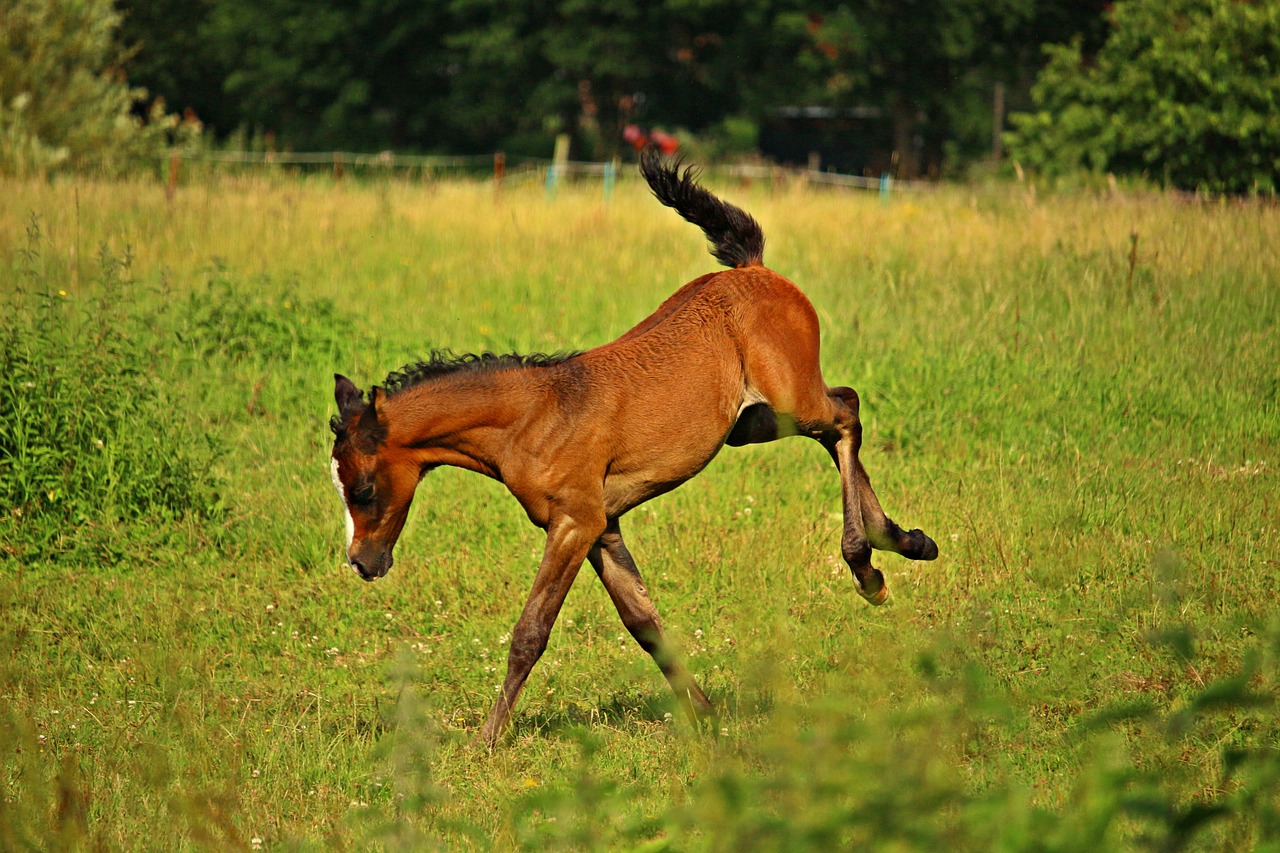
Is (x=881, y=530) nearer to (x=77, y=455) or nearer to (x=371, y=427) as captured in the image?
(x=371, y=427)

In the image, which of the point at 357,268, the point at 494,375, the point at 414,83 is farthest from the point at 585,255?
the point at 414,83

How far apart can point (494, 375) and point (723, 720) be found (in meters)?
1.70

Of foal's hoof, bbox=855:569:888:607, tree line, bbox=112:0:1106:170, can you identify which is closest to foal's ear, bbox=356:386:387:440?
foal's hoof, bbox=855:569:888:607

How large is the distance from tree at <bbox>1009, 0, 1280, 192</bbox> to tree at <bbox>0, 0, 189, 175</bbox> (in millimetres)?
14538

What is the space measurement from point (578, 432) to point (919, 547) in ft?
5.77

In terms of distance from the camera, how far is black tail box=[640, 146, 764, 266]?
Answer: 6105mm

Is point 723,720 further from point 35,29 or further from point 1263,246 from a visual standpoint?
point 35,29

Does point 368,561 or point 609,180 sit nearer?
point 368,561

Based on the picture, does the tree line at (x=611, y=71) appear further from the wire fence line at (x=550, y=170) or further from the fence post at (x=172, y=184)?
the fence post at (x=172, y=184)

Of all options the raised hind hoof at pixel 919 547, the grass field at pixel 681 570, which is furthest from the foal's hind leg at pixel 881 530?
the grass field at pixel 681 570

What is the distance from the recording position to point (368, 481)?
16.6ft

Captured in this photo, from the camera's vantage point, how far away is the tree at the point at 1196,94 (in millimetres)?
17516

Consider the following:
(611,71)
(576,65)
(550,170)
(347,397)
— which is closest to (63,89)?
(550,170)

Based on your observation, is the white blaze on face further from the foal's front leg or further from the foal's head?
the foal's front leg
